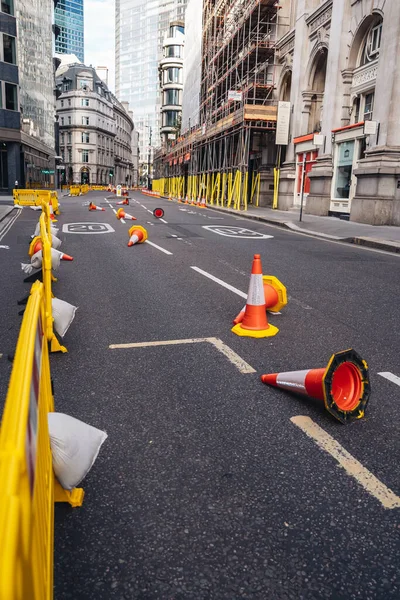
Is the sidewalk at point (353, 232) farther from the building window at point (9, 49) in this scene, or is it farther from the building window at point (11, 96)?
the building window at point (9, 49)

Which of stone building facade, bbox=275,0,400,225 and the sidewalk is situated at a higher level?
stone building facade, bbox=275,0,400,225

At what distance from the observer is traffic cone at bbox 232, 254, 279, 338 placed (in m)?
5.46

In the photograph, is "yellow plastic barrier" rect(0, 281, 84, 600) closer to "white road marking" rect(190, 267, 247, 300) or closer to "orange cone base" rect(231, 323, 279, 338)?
"orange cone base" rect(231, 323, 279, 338)

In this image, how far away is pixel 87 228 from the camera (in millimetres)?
17484

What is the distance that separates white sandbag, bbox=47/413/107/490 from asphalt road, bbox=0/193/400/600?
230 millimetres

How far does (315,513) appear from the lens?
252 centimetres

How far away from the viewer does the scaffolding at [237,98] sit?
31297mm

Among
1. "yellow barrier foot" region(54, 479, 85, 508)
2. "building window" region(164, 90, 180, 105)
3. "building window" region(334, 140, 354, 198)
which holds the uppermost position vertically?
"building window" region(164, 90, 180, 105)

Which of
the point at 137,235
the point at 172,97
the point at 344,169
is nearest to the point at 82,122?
the point at 172,97

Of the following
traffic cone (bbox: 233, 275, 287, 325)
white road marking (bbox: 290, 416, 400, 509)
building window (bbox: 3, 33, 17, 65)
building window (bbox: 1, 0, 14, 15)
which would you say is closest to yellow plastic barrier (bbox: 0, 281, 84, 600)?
white road marking (bbox: 290, 416, 400, 509)

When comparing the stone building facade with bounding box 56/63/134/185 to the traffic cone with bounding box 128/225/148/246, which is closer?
the traffic cone with bounding box 128/225/148/246

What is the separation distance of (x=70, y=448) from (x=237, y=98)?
2933 centimetres

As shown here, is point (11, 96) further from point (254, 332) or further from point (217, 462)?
point (217, 462)

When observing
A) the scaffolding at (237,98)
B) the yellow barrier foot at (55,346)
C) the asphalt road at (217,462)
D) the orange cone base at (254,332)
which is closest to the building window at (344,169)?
the scaffolding at (237,98)
